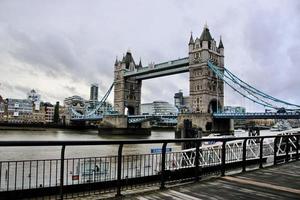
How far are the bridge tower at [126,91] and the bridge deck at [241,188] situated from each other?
300ft

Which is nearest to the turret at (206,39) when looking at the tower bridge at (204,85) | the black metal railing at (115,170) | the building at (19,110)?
the tower bridge at (204,85)

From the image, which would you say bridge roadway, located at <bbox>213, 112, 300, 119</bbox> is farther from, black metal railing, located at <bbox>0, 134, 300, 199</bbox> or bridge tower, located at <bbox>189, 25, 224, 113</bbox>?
black metal railing, located at <bbox>0, 134, 300, 199</bbox>

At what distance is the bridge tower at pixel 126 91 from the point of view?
98.4 meters

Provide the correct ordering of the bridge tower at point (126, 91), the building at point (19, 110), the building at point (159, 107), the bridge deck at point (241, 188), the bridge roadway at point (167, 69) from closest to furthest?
the bridge deck at point (241, 188)
the bridge roadway at point (167, 69)
the bridge tower at point (126, 91)
the building at point (19, 110)
the building at point (159, 107)

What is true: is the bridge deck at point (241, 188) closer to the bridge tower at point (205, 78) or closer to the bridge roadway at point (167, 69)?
the bridge tower at point (205, 78)

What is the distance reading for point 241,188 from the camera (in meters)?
5.40

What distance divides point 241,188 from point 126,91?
94.1 m

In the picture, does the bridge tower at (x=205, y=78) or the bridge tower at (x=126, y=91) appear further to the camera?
the bridge tower at (x=126, y=91)

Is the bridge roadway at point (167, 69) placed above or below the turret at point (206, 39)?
below

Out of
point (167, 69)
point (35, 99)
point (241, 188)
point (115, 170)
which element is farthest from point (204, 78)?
point (35, 99)

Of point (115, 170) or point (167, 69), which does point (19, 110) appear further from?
point (115, 170)

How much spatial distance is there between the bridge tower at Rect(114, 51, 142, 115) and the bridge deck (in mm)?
91386

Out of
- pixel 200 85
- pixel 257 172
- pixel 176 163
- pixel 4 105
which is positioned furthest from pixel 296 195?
pixel 4 105

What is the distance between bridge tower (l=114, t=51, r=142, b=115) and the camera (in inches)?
3875
